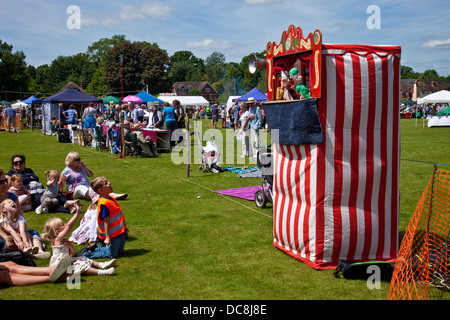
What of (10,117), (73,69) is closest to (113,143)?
(10,117)

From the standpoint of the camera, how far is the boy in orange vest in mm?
5883

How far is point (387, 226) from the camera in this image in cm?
562

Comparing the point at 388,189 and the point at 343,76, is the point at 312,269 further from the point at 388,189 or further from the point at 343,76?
the point at 343,76

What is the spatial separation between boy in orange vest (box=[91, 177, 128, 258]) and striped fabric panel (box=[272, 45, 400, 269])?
2492 millimetres

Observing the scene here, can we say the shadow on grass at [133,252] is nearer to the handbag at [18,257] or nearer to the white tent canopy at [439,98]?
the handbag at [18,257]

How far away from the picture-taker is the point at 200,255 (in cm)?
603

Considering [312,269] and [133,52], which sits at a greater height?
[133,52]

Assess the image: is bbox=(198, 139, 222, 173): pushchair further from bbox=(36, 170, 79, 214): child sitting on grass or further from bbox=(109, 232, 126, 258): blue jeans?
bbox=(109, 232, 126, 258): blue jeans

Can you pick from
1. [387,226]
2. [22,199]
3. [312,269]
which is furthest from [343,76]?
[22,199]

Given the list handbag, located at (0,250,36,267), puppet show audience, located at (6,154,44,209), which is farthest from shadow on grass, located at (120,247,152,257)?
puppet show audience, located at (6,154,44,209)

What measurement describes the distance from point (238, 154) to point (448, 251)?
12001 millimetres

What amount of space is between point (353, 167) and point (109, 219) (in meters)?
3.33

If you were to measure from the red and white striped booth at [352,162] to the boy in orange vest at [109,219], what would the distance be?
8.19ft

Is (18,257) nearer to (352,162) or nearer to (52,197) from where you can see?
(52,197)
